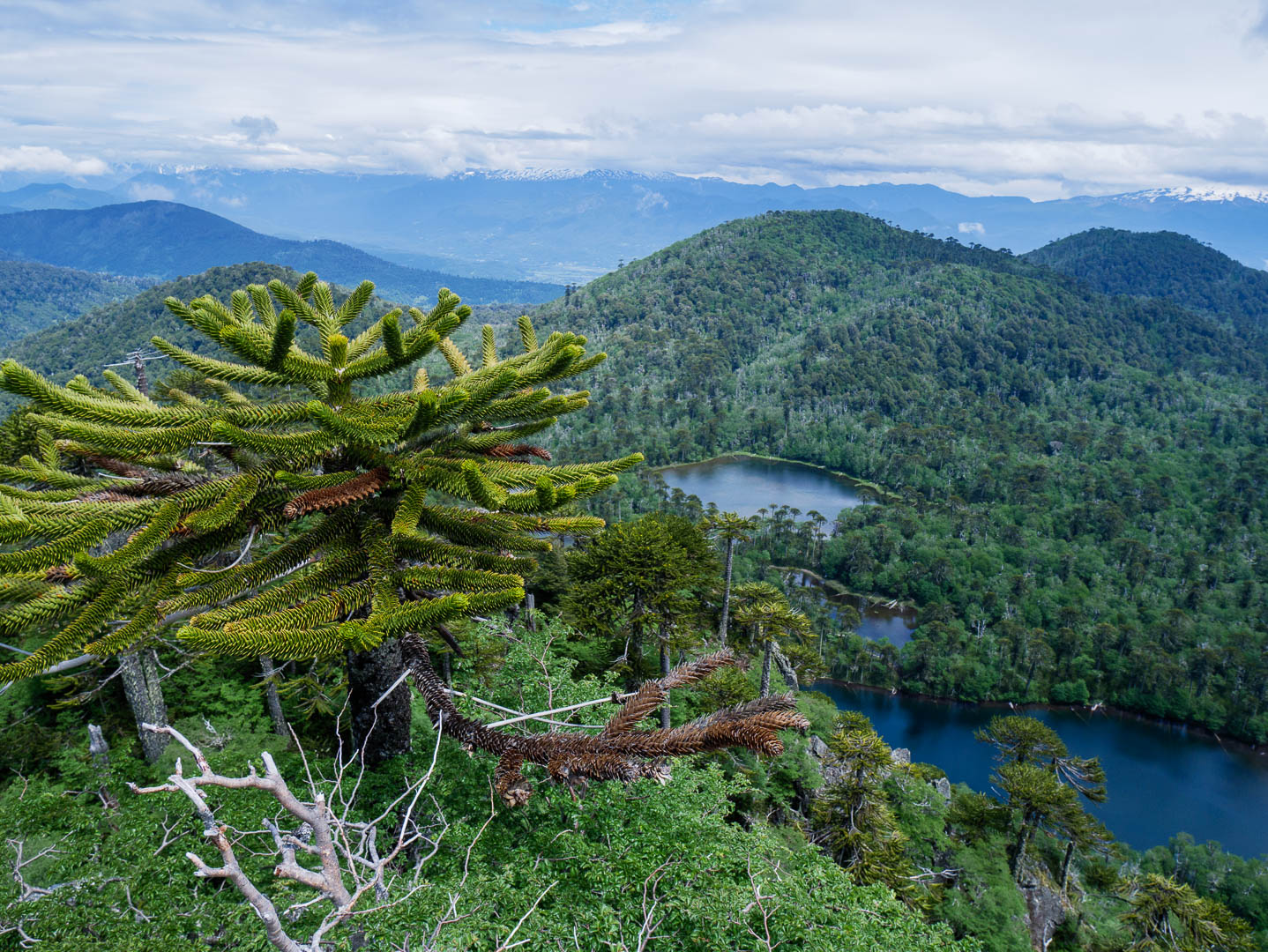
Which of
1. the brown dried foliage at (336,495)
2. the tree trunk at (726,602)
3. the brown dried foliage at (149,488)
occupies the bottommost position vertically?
the tree trunk at (726,602)

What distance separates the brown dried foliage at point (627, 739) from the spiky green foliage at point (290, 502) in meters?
0.91

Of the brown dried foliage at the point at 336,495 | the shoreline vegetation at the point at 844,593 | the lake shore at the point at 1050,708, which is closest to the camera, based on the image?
the brown dried foliage at the point at 336,495

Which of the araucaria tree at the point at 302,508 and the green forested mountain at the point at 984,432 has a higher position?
the araucaria tree at the point at 302,508

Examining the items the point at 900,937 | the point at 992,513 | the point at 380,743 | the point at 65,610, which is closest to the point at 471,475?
the point at 65,610

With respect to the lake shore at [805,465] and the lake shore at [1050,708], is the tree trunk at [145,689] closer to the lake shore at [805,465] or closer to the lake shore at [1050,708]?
the lake shore at [1050,708]

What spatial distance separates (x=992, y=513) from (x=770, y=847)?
284 feet

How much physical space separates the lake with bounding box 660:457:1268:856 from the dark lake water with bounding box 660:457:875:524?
37.1 metres

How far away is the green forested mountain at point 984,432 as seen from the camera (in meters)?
56.7

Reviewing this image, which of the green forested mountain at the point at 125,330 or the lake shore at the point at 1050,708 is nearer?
the lake shore at the point at 1050,708

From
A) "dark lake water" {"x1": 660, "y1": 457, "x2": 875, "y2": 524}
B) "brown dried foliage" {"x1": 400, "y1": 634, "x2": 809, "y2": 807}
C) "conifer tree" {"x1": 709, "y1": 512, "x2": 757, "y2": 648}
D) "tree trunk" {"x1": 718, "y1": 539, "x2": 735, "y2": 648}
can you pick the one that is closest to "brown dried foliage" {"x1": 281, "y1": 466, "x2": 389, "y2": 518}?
"brown dried foliage" {"x1": 400, "y1": 634, "x2": 809, "y2": 807}

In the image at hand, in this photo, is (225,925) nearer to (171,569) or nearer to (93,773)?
(171,569)

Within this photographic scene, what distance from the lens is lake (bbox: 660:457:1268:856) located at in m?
41.8

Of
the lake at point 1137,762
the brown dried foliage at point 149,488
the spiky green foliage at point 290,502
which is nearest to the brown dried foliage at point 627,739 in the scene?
the spiky green foliage at point 290,502

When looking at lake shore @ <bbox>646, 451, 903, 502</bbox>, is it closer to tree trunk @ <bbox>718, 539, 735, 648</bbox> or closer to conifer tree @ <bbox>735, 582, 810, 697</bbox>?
conifer tree @ <bbox>735, 582, 810, 697</bbox>
